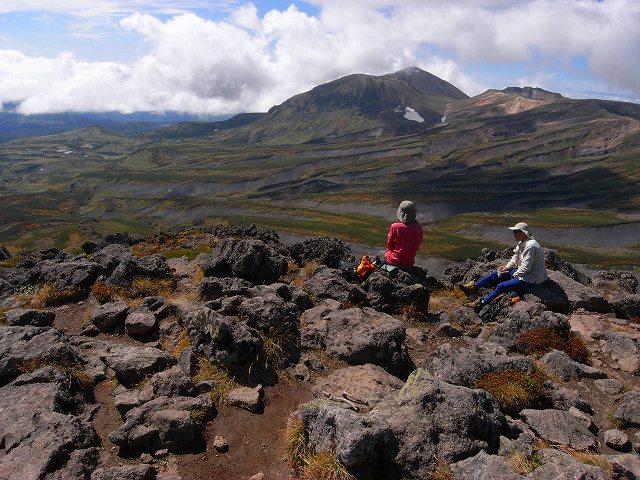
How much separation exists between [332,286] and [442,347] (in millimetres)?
6058

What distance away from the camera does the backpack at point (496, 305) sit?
643 inches

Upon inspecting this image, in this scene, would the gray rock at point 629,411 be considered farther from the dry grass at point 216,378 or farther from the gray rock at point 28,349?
the gray rock at point 28,349

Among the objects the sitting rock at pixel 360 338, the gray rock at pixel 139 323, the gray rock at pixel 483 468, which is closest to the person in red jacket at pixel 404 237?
the sitting rock at pixel 360 338

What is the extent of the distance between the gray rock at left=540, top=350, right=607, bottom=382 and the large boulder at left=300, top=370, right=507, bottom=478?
4.27 meters

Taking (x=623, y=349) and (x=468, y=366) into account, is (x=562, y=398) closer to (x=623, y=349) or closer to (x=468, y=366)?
(x=468, y=366)

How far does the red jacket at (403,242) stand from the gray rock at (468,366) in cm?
681

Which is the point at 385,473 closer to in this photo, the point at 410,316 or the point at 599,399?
the point at 599,399

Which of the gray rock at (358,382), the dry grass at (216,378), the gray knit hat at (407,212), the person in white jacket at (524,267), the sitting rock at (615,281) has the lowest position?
the dry grass at (216,378)

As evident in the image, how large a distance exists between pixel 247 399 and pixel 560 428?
677cm

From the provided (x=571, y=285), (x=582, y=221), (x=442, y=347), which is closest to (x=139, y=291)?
(x=442, y=347)

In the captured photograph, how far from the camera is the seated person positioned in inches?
694

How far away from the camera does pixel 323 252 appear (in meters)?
24.5

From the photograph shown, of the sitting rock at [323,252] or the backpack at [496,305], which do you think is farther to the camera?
the sitting rock at [323,252]

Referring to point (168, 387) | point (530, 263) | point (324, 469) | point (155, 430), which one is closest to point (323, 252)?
point (530, 263)
